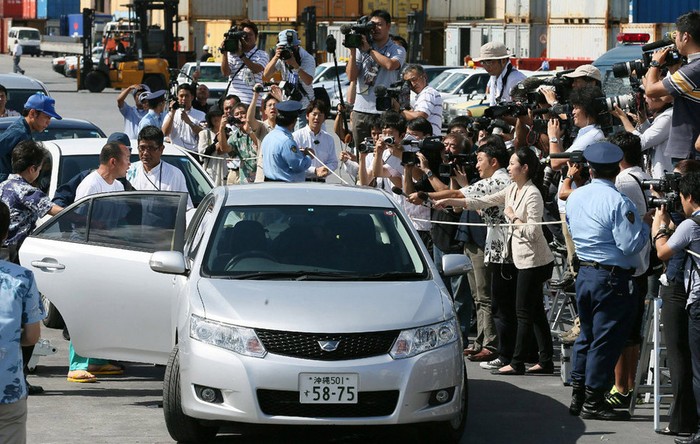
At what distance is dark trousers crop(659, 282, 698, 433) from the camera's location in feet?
27.3

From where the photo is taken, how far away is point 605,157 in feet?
28.5

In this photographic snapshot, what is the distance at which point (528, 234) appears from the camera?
1012 cm

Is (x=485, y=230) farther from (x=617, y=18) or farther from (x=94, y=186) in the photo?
(x=617, y=18)

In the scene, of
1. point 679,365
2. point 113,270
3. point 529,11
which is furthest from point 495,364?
point 529,11

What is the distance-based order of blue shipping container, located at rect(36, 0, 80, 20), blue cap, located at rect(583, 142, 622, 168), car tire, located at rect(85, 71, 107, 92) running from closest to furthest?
blue cap, located at rect(583, 142, 622, 168) → car tire, located at rect(85, 71, 107, 92) → blue shipping container, located at rect(36, 0, 80, 20)

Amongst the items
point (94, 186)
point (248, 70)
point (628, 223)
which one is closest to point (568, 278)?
point (628, 223)

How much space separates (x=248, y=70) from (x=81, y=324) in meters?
8.58

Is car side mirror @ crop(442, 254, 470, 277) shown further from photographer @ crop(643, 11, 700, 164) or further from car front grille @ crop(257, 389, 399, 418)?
photographer @ crop(643, 11, 700, 164)

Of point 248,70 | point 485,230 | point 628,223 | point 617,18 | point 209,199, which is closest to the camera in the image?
point 628,223

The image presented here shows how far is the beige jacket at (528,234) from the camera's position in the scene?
10.1 metres

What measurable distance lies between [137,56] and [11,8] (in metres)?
53.5

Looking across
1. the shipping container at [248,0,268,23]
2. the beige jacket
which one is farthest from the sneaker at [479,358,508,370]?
the shipping container at [248,0,268,23]

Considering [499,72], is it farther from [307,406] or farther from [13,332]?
[13,332]

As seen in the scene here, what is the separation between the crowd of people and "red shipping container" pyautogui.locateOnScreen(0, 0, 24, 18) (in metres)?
92.2
